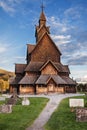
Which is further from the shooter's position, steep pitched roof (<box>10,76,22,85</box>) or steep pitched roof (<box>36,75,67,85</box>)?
steep pitched roof (<box>10,76,22,85</box>)

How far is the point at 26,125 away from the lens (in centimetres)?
2498

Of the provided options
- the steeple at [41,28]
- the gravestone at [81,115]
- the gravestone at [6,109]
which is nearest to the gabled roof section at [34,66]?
A: the steeple at [41,28]

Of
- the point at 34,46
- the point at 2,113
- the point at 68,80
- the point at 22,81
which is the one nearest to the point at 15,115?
the point at 2,113

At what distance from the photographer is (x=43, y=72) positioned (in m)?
68.6

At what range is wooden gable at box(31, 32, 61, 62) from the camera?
72312 mm

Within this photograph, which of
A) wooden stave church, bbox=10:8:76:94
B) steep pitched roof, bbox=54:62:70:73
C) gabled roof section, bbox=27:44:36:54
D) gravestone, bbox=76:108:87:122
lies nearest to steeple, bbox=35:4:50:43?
wooden stave church, bbox=10:8:76:94

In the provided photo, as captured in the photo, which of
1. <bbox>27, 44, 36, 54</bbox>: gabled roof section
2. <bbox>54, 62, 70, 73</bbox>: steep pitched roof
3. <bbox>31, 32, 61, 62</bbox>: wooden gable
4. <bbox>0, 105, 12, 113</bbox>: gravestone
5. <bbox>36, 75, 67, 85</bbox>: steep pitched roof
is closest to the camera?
<bbox>0, 105, 12, 113</bbox>: gravestone

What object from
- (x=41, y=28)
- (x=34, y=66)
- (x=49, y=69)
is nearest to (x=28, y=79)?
(x=34, y=66)

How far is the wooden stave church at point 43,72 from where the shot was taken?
218 feet

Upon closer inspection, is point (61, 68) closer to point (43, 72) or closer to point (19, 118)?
point (43, 72)

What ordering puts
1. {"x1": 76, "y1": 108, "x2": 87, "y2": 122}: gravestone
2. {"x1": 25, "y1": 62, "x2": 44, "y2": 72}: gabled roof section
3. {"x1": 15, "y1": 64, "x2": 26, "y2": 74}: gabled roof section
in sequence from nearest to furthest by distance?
1. {"x1": 76, "y1": 108, "x2": 87, "y2": 122}: gravestone
2. {"x1": 25, "y1": 62, "x2": 44, "y2": 72}: gabled roof section
3. {"x1": 15, "y1": 64, "x2": 26, "y2": 74}: gabled roof section

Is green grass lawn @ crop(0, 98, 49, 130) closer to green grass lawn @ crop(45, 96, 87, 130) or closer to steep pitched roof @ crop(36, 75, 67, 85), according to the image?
green grass lawn @ crop(45, 96, 87, 130)

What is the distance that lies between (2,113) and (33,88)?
36.0m

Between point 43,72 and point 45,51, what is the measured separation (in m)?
6.80
